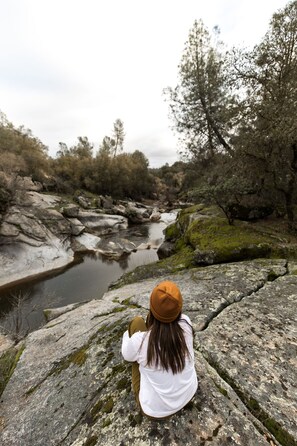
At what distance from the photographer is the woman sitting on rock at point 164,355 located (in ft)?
6.38

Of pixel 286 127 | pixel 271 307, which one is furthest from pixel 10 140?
pixel 271 307

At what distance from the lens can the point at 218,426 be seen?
2125 millimetres

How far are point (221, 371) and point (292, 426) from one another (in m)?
0.83

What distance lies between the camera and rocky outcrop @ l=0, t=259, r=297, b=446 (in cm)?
216

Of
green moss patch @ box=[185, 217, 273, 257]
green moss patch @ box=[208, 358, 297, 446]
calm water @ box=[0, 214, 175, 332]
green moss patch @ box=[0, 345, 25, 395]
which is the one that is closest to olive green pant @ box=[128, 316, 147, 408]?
green moss patch @ box=[208, 358, 297, 446]

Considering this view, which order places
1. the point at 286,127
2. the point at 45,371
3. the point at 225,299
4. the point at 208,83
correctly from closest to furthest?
the point at 45,371 < the point at 225,299 < the point at 286,127 < the point at 208,83

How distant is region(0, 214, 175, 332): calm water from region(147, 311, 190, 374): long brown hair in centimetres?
769

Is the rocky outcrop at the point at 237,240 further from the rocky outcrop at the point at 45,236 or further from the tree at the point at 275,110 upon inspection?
the rocky outcrop at the point at 45,236

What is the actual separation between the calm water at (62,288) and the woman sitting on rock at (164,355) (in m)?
7.45

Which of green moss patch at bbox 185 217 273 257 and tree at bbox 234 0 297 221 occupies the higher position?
tree at bbox 234 0 297 221

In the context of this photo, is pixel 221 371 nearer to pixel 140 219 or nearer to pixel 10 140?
pixel 140 219

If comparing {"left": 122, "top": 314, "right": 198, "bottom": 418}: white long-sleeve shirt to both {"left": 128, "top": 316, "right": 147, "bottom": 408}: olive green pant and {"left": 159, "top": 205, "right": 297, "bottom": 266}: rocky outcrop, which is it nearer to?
{"left": 128, "top": 316, "right": 147, "bottom": 408}: olive green pant

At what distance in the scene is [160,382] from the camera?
6.79ft

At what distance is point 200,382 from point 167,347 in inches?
44.4
